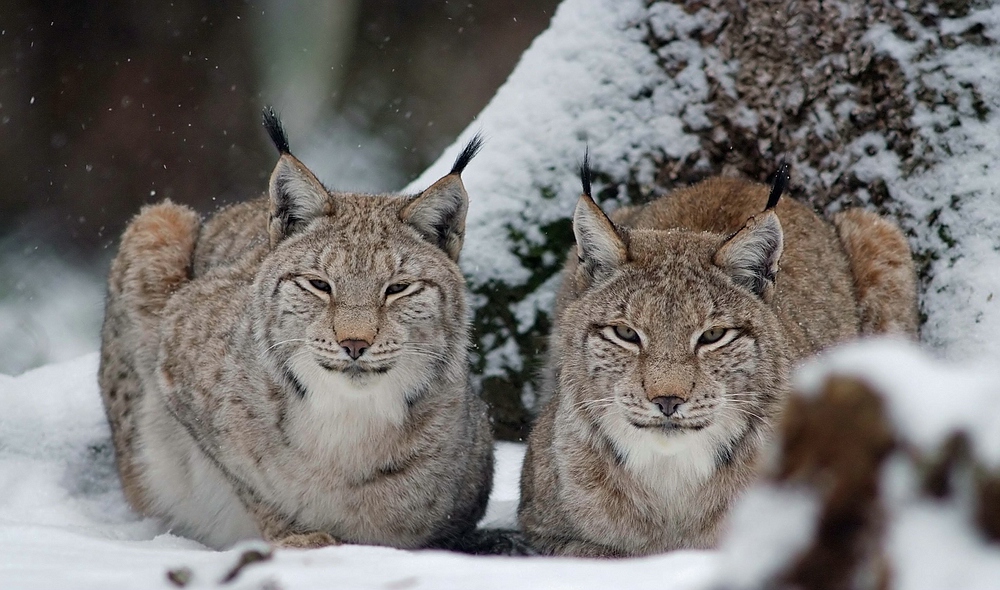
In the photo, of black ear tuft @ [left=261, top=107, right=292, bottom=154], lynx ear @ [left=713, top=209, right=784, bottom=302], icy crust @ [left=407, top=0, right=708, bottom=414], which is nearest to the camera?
lynx ear @ [left=713, top=209, right=784, bottom=302]

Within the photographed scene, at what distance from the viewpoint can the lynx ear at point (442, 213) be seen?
4.91 meters

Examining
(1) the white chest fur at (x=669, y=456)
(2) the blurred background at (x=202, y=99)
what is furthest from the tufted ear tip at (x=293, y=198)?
(2) the blurred background at (x=202, y=99)

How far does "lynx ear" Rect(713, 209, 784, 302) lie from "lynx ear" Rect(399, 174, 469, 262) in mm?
1126

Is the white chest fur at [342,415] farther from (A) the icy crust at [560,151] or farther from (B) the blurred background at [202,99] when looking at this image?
(B) the blurred background at [202,99]

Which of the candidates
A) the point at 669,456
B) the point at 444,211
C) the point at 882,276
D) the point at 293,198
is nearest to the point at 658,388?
the point at 669,456

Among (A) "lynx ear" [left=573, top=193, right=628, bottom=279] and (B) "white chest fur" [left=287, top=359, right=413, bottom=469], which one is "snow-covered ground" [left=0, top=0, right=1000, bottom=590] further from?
(A) "lynx ear" [left=573, top=193, right=628, bottom=279]

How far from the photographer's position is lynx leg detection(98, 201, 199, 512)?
19.5 ft

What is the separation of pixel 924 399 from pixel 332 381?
9.36 feet

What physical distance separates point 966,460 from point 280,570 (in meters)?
1.59

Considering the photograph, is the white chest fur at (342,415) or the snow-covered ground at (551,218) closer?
the snow-covered ground at (551,218)

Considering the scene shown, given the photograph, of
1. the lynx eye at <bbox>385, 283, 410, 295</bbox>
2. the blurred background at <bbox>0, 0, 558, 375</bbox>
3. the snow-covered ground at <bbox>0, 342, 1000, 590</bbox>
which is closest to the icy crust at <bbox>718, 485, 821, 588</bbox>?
the snow-covered ground at <bbox>0, 342, 1000, 590</bbox>

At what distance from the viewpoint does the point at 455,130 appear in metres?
13.8

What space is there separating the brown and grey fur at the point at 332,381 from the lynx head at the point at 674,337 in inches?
23.4

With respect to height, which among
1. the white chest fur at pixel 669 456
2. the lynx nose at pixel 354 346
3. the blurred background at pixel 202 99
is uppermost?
the blurred background at pixel 202 99
